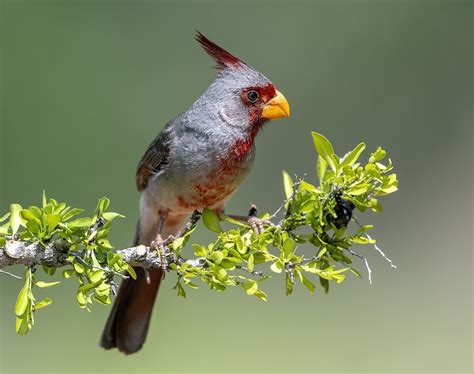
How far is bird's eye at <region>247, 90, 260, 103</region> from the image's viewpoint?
3550mm

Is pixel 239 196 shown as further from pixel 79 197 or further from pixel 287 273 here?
pixel 287 273

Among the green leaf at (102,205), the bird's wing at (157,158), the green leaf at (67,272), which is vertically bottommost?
the green leaf at (67,272)

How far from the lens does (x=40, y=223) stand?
8.29ft

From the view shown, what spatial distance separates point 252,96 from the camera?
11.7 ft

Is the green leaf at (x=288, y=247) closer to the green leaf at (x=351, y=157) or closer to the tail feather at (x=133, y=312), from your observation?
the green leaf at (x=351, y=157)

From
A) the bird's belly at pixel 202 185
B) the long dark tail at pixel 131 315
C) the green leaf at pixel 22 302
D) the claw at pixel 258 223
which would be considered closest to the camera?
the green leaf at pixel 22 302

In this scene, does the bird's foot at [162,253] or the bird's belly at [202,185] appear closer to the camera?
the bird's foot at [162,253]

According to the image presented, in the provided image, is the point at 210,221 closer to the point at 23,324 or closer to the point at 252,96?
the point at 23,324

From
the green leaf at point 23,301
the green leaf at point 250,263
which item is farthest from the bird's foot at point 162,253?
the green leaf at point 23,301

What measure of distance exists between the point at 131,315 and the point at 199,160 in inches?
34.3

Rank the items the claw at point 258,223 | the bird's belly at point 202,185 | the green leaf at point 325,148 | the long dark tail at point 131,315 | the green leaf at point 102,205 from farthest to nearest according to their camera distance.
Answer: the long dark tail at point 131,315 → the bird's belly at point 202,185 → the claw at point 258,223 → the green leaf at point 325,148 → the green leaf at point 102,205

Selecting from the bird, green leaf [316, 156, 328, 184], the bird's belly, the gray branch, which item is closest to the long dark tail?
the bird

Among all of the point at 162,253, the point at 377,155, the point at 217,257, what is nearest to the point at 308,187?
the point at 377,155

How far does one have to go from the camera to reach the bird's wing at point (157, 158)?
3.60m
